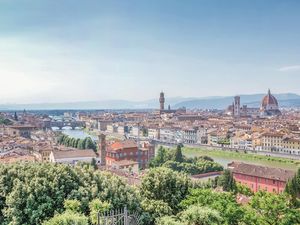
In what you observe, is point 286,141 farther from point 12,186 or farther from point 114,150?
point 12,186

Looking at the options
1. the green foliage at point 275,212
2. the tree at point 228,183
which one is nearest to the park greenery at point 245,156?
the tree at point 228,183

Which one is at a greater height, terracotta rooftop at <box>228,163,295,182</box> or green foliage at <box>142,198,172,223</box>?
green foliage at <box>142,198,172,223</box>

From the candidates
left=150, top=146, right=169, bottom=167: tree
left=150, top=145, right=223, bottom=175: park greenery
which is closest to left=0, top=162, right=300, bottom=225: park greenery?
left=150, top=145, right=223, bottom=175: park greenery

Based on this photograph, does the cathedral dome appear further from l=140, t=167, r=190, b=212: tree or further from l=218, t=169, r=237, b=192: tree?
l=140, t=167, r=190, b=212: tree

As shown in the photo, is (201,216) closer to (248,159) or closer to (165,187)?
(165,187)

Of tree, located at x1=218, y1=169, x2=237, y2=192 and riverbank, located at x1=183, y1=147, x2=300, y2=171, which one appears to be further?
riverbank, located at x1=183, y1=147, x2=300, y2=171

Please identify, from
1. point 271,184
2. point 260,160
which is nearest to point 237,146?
point 260,160
